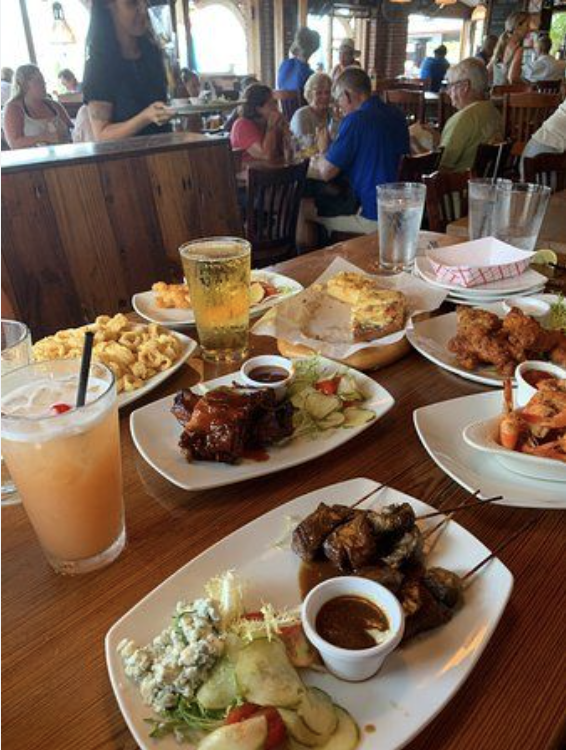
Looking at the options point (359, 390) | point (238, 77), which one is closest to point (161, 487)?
point (359, 390)

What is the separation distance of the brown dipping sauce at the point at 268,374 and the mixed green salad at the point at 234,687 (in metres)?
0.58

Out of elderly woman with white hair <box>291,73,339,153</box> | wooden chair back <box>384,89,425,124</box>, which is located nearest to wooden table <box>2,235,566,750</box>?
elderly woman with white hair <box>291,73,339,153</box>

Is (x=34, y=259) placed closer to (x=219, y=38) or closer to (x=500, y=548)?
(x=500, y=548)

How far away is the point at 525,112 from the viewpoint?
6.86 meters

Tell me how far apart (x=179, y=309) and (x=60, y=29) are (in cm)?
975

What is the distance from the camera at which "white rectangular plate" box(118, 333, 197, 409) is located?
1.23 metres

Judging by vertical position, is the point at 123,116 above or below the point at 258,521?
above

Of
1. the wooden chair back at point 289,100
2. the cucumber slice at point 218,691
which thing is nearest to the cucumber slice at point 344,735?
the cucumber slice at point 218,691

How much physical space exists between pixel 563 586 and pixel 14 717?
2.35 ft

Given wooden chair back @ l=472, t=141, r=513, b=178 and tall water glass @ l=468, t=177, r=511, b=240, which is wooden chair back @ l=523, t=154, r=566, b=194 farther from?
tall water glass @ l=468, t=177, r=511, b=240

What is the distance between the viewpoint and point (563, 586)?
807 mm

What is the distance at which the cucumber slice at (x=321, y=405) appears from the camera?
1.15 metres

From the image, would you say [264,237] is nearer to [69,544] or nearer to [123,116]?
[123,116]

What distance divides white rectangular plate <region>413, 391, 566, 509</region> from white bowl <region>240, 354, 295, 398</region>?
26 centimetres
